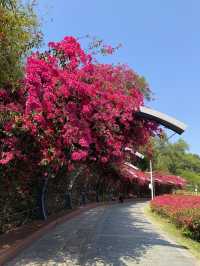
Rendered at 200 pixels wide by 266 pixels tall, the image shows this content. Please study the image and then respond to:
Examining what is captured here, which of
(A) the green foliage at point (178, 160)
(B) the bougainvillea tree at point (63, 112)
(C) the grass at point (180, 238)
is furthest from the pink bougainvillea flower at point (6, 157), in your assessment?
(A) the green foliage at point (178, 160)

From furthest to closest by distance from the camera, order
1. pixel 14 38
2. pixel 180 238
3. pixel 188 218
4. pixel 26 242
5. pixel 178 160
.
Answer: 1. pixel 178 160
2. pixel 188 218
3. pixel 180 238
4. pixel 26 242
5. pixel 14 38

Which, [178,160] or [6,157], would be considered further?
[178,160]

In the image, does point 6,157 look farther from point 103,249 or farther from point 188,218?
point 188,218

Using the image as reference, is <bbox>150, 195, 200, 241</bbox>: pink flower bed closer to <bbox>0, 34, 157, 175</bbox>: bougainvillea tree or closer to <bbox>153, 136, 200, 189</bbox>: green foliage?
<bbox>0, 34, 157, 175</bbox>: bougainvillea tree

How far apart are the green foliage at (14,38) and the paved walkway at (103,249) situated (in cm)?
417

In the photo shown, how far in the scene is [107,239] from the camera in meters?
13.5

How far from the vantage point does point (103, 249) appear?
11641 millimetres

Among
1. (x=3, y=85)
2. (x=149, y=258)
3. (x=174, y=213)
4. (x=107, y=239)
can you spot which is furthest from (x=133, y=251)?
(x=174, y=213)

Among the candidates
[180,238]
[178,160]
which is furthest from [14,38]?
[178,160]

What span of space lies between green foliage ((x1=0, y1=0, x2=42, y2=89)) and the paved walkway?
4171 millimetres

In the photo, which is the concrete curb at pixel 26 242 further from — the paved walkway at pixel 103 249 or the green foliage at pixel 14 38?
the green foliage at pixel 14 38

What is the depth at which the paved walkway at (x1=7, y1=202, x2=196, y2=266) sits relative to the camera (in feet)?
33.2

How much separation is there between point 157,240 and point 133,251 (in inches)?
100

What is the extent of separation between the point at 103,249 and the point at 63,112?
393 centimetres
